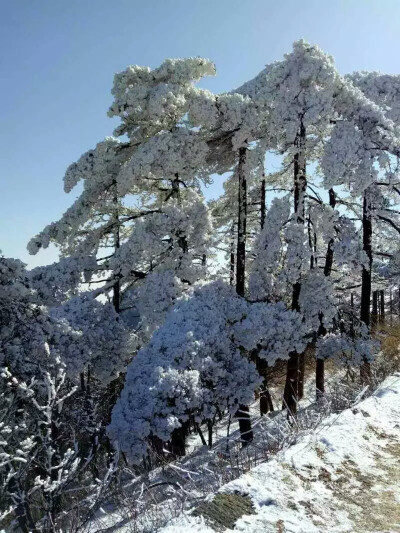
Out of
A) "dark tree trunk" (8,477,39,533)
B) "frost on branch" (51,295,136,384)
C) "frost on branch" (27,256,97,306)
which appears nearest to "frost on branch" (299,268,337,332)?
"frost on branch" (51,295,136,384)

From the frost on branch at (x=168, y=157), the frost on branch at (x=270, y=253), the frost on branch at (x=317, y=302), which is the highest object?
the frost on branch at (x=168, y=157)

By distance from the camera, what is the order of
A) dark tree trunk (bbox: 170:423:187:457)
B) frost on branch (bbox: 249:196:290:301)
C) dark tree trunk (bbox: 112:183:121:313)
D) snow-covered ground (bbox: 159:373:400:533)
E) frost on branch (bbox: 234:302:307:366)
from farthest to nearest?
1. dark tree trunk (bbox: 112:183:121:313)
2. frost on branch (bbox: 249:196:290:301)
3. dark tree trunk (bbox: 170:423:187:457)
4. frost on branch (bbox: 234:302:307:366)
5. snow-covered ground (bbox: 159:373:400:533)

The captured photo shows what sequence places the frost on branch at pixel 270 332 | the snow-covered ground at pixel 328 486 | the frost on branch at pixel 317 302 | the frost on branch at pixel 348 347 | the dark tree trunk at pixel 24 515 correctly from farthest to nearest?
the frost on branch at pixel 348 347 < the frost on branch at pixel 317 302 < the frost on branch at pixel 270 332 < the dark tree trunk at pixel 24 515 < the snow-covered ground at pixel 328 486

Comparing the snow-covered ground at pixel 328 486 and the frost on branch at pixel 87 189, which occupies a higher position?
the frost on branch at pixel 87 189

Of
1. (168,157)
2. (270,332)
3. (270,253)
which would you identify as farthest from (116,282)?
(270,332)

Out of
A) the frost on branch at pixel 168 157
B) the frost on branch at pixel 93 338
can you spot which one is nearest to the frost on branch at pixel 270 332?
the frost on branch at pixel 93 338

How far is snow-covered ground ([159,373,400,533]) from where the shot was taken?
346 cm

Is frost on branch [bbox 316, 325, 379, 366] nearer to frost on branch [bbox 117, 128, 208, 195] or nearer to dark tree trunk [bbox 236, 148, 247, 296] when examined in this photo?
dark tree trunk [bbox 236, 148, 247, 296]

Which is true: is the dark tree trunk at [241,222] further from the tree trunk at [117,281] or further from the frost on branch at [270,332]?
the tree trunk at [117,281]

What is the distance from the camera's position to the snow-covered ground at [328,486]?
136 inches

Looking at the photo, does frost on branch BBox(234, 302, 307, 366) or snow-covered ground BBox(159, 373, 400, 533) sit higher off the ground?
frost on branch BBox(234, 302, 307, 366)

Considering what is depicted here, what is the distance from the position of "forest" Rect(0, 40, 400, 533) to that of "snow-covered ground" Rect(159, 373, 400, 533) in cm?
522

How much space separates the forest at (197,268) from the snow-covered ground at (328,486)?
206 inches

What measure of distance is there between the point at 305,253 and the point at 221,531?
10.3 metres
